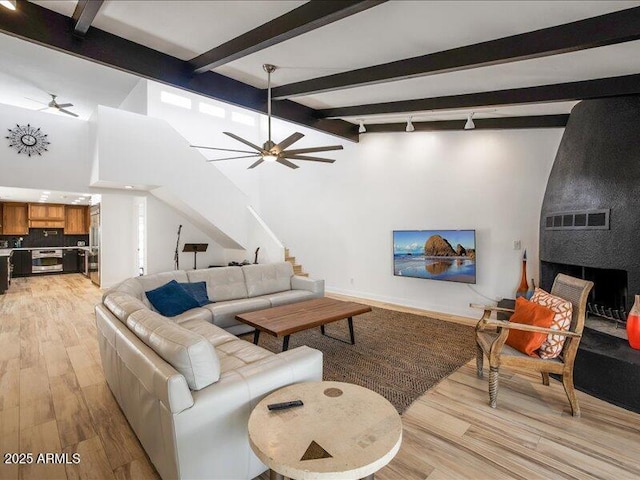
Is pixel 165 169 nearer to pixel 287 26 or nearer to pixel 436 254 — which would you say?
pixel 287 26

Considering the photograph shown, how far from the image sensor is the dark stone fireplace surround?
2.71m

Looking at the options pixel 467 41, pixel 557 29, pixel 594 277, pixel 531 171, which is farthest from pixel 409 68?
pixel 594 277

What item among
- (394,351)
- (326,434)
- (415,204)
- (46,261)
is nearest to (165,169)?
(415,204)

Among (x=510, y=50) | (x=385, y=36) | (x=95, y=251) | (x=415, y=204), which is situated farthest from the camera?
(x=95, y=251)

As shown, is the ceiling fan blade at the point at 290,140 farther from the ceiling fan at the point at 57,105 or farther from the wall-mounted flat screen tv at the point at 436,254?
the ceiling fan at the point at 57,105

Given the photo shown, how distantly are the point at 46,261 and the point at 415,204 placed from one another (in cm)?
1063

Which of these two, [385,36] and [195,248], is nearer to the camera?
[385,36]

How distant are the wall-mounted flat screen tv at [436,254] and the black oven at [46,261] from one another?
10.1m

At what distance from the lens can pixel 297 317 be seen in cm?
353

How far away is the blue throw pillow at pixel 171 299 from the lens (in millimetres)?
3656

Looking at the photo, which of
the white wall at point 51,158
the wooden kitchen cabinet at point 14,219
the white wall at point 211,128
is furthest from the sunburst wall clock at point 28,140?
the wooden kitchen cabinet at point 14,219

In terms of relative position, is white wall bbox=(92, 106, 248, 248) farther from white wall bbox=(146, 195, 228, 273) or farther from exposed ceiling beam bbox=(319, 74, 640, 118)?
exposed ceiling beam bbox=(319, 74, 640, 118)

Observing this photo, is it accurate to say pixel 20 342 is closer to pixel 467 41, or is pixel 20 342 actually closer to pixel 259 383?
pixel 259 383

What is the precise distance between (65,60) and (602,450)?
757 cm
